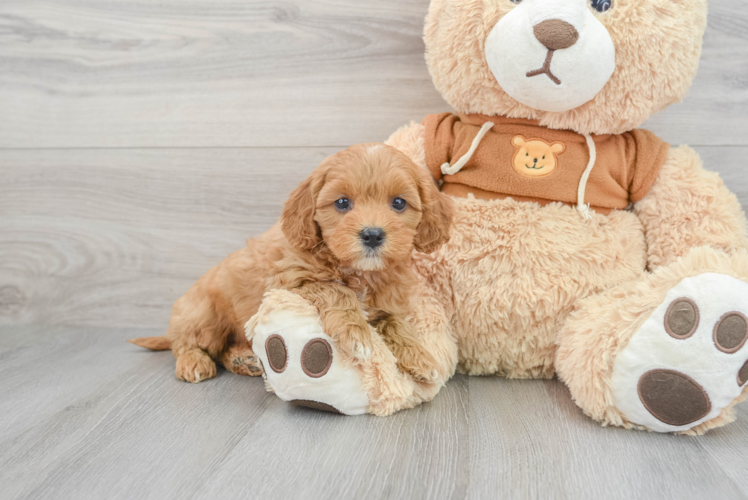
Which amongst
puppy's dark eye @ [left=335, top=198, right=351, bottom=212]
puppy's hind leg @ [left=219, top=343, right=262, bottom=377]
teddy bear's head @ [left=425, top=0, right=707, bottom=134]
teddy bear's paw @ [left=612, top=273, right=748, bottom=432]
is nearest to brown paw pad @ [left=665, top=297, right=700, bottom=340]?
teddy bear's paw @ [left=612, top=273, right=748, bottom=432]

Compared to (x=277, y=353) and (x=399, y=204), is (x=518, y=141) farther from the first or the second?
(x=277, y=353)

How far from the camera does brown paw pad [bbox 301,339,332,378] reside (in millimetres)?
1149

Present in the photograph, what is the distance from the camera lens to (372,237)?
110 cm

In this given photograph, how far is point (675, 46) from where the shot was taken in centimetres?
125

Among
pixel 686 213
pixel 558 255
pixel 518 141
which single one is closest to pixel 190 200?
pixel 518 141

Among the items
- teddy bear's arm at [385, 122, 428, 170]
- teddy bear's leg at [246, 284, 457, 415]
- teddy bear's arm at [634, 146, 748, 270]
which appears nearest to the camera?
teddy bear's leg at [246, 284, 457, 415]

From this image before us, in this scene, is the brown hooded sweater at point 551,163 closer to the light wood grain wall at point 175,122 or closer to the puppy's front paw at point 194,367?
the light wood grain wall at point 175,122

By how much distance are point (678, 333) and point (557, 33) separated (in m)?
0.67

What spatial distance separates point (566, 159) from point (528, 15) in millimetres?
356

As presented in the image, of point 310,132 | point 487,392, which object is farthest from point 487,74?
point 487,392

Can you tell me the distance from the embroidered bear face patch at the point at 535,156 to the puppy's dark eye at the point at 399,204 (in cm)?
36

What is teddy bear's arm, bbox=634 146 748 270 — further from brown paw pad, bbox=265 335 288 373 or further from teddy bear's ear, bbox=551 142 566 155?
brown paw pad, bbox=265 335 288 373

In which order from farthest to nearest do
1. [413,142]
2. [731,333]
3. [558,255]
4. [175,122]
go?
[175,122]
[413,142]
[558,255]
[731,333]

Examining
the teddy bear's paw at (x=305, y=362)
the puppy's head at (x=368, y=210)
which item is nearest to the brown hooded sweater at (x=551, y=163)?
the puppy's head at (x=368, y=210)
